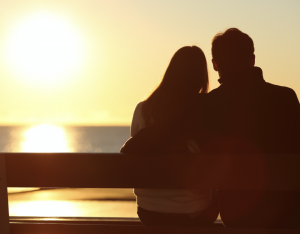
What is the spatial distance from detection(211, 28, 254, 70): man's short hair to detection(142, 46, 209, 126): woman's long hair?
0.16 meters

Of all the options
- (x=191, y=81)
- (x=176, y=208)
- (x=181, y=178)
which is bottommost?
(x=176, y=208)

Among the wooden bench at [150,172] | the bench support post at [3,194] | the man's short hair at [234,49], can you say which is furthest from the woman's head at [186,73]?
the bench support post at [3,194]

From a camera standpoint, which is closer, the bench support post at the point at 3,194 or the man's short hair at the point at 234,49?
the bench support post at the point at 3,194

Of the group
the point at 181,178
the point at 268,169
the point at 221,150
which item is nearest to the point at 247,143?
the point at 221,150

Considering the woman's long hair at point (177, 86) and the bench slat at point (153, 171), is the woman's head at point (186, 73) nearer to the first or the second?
the woman's long hair at point (177, 86)

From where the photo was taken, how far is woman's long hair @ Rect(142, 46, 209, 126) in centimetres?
261

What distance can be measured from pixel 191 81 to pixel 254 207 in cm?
89

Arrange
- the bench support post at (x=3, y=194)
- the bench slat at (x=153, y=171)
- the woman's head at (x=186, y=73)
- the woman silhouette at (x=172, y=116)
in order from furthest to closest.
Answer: the woman's head at (x=186, y=73), the woman silhouette at (x=172, y=116), the bench support post at (x=3, y=194), the bench slat at (x=153, y=171)

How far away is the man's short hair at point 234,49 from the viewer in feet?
8.42

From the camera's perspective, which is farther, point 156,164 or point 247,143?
point 247,143

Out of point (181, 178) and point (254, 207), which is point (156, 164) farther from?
point (254, 207)

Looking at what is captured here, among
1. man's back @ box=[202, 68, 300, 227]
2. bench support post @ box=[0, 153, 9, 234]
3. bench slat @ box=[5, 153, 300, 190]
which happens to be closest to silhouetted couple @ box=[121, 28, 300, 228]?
man's back @ box=[202, 68, 300, 227]

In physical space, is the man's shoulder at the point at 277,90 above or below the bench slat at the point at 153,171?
above

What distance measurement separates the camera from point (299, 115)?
246cm
